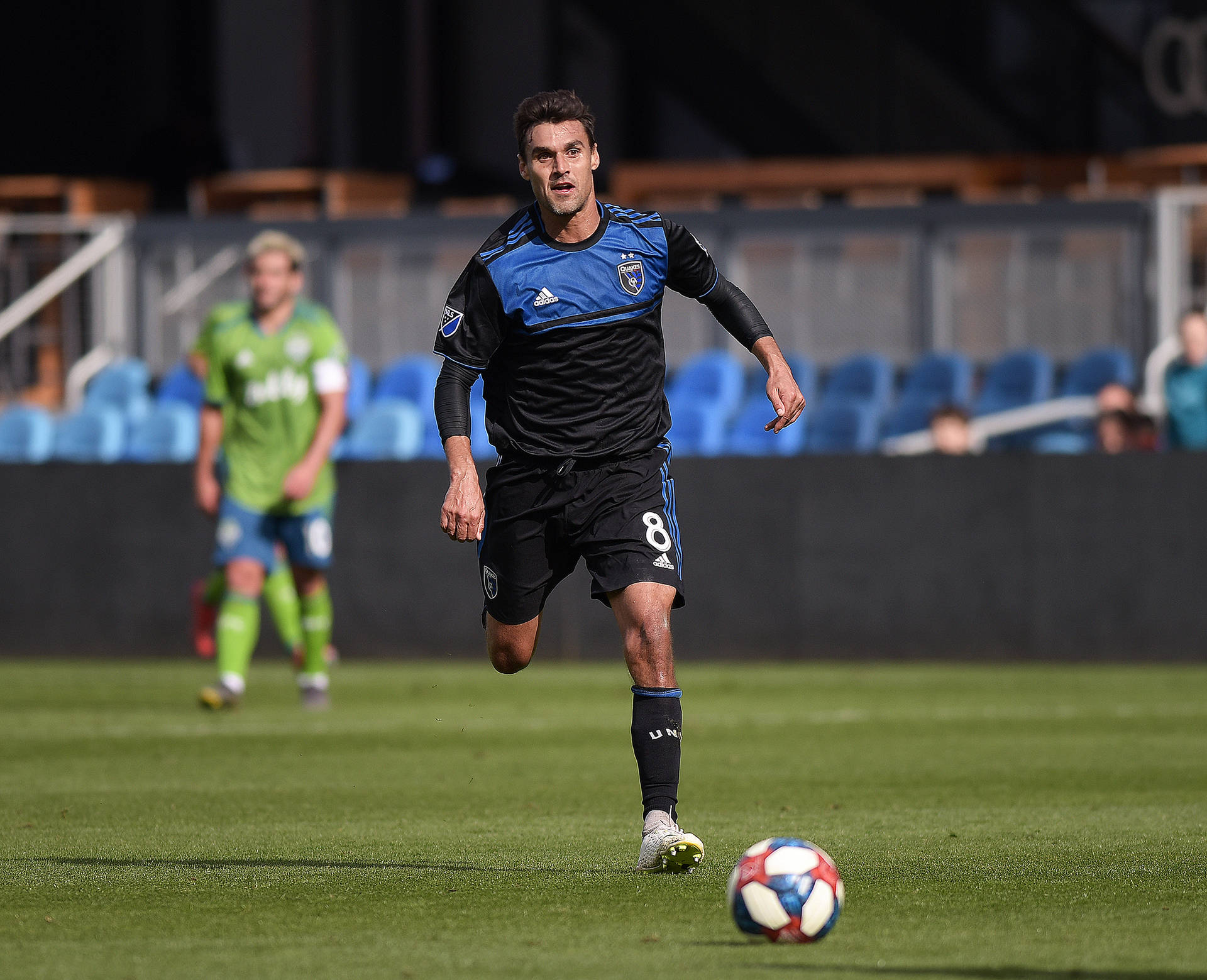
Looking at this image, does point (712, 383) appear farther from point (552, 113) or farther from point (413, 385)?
point (552, 113)

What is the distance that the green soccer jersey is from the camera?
11766 millimetres

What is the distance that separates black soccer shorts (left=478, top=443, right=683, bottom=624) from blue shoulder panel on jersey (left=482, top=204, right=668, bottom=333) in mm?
447

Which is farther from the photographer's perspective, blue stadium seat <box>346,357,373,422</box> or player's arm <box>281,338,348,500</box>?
blue stadium seat <box>346,357,373,422</box>

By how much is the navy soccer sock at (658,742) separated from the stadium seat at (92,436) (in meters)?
12.7

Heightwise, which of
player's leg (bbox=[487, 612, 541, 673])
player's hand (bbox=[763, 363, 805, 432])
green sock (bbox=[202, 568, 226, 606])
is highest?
player's hand (bbox=[763, 363, 805, 432])

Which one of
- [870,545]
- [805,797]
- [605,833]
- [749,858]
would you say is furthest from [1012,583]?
[749,858]

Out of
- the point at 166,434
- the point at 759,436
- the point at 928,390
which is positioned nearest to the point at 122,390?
the point at 166,434

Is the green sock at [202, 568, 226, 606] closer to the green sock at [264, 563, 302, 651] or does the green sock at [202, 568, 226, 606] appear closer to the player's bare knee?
the green sock at [264, 563, 302, 651]

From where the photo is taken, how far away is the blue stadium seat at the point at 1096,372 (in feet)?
58.8

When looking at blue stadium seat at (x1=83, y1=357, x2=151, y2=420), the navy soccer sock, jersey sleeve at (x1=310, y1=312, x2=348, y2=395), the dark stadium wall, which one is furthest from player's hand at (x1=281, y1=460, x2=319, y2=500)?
blue stadium seat at (x1=83, y1=357, x2=151, y2=420)

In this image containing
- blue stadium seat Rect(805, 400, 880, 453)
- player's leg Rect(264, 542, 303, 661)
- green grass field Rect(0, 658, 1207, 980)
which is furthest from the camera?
blue stadium seat Rect(805, 400, 880, 453)

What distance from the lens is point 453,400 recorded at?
21.6 feet

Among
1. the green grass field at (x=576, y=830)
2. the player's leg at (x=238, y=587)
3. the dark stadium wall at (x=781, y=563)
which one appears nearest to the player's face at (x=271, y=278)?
the player's leg at (x=238, y=587)

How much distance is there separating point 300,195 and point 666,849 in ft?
57.5
